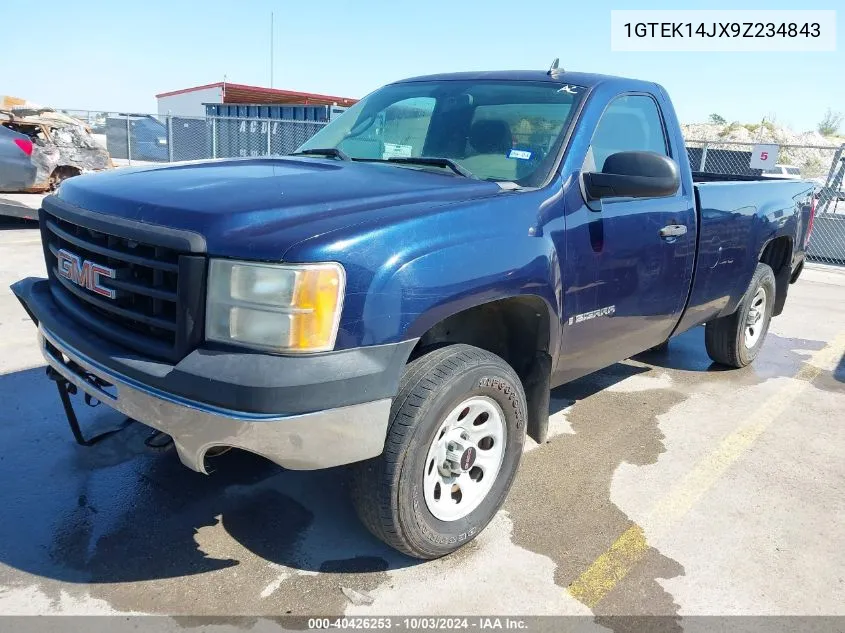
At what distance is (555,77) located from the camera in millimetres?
3627

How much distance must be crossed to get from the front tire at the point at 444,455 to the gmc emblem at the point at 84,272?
115cm

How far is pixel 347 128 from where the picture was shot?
4016mm

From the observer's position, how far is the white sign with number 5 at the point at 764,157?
1377 cm

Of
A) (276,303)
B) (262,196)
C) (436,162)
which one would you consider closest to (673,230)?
(436,162)

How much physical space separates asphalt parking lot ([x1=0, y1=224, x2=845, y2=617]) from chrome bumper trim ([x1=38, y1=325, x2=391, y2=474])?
63cm

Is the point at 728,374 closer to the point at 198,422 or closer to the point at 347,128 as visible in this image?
the point at 347,128

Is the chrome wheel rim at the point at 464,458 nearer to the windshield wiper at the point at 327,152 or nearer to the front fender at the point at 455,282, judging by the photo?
the front fender at the point at 455,282

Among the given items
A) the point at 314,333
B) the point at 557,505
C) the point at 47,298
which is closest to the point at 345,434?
the point at 314,333

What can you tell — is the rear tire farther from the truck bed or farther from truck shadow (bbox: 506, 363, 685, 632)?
truck shadow (bbox: 506, 363, 685, 632)

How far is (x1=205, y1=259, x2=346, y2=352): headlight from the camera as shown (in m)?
2.18

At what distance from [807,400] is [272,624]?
4.14 meters

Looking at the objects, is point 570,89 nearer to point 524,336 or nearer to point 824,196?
point 524,336

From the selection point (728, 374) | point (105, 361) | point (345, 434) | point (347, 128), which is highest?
point (347, 128)

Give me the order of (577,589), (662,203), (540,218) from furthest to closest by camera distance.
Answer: (662,203), (540,218), (577,589)
